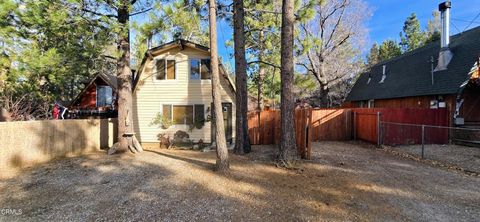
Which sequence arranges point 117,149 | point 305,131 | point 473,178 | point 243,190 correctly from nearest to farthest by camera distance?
point 243,190 < point 473,178 < point 305,131 < point 117,149

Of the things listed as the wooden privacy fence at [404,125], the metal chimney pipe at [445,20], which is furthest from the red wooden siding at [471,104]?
the metal chimney pipe at [445,20]

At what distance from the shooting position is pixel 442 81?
41.6 feet

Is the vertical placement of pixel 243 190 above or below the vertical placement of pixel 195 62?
below

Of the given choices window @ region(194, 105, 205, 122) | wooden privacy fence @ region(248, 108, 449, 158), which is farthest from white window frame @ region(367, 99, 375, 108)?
window @ region(194, 105, 205, 122)

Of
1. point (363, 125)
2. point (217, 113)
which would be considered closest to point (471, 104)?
point (363, 125)

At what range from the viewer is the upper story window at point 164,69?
12.9 meters

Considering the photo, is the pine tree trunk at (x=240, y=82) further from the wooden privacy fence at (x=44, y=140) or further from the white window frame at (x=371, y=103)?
the white window frame at (x=371, y=103)

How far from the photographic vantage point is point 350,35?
19875 mm

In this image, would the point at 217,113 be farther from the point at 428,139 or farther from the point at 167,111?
the point at 428,139

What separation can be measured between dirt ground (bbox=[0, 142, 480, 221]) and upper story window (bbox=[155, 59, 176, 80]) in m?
5.76

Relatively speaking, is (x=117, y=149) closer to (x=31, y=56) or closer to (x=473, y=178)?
(x=31, y=56)

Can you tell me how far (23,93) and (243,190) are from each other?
51.5ft

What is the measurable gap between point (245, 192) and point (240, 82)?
17.0 feet

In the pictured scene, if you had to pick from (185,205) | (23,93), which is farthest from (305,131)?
(23,93)
